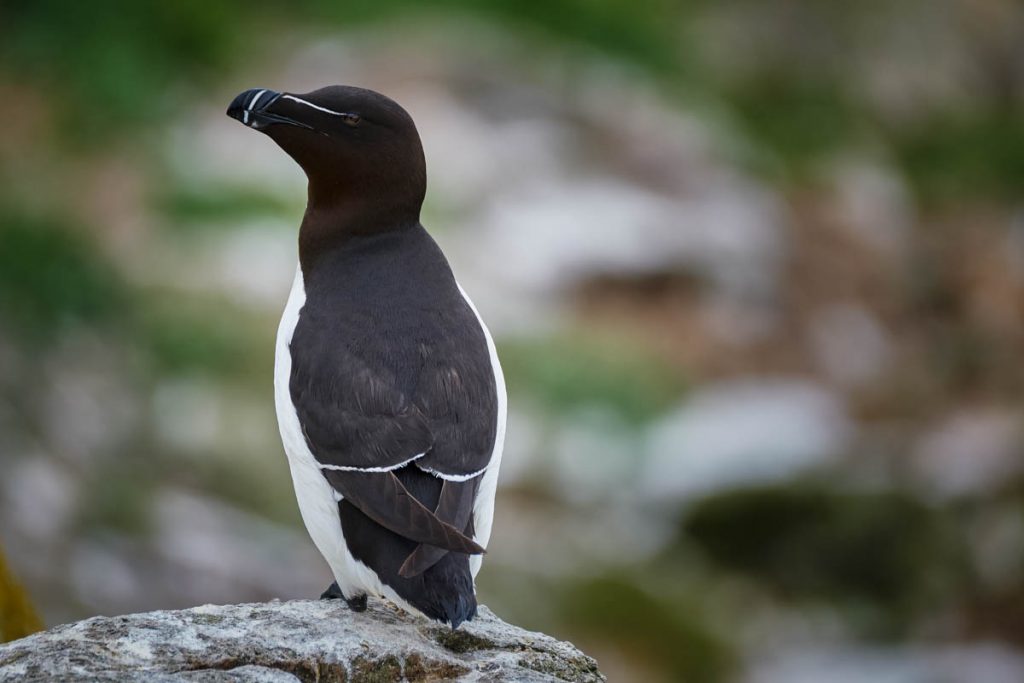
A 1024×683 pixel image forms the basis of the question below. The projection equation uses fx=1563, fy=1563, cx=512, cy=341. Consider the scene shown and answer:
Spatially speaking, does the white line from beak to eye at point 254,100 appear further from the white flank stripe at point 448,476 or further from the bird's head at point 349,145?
the white flank stripe at point 448,476

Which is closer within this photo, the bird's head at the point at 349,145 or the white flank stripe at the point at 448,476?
the white flank stripe at the point at 448,476

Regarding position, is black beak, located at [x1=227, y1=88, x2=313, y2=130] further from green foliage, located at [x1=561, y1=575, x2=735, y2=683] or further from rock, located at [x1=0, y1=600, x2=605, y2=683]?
green foliage, located at [x1=561, y1=575, x2=735, y2=683]

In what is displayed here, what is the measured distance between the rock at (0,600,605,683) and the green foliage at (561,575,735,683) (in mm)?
5497

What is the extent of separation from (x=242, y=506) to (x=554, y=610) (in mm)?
2157

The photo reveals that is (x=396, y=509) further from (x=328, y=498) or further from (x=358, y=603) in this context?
(x=358, y=603)

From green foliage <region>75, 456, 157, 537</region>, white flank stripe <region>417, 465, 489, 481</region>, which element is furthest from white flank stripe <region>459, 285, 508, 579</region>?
green foliage <region>75, 456, 157, 537</region>

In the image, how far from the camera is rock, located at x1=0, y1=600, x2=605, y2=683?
4.15 m

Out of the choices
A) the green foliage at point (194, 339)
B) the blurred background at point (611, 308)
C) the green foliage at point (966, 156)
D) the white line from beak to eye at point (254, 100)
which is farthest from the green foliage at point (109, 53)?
the white line from beak to eye at point (254, 100)

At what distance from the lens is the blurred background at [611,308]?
34.0 ft

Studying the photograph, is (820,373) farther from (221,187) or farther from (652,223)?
(221,187)

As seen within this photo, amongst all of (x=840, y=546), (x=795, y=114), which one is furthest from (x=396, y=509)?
(x=795, y=114)

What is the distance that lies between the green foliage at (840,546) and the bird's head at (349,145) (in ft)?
21.5

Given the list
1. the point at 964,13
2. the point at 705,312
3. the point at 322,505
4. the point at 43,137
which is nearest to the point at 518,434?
the point at 705,312

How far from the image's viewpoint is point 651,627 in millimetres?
10359
